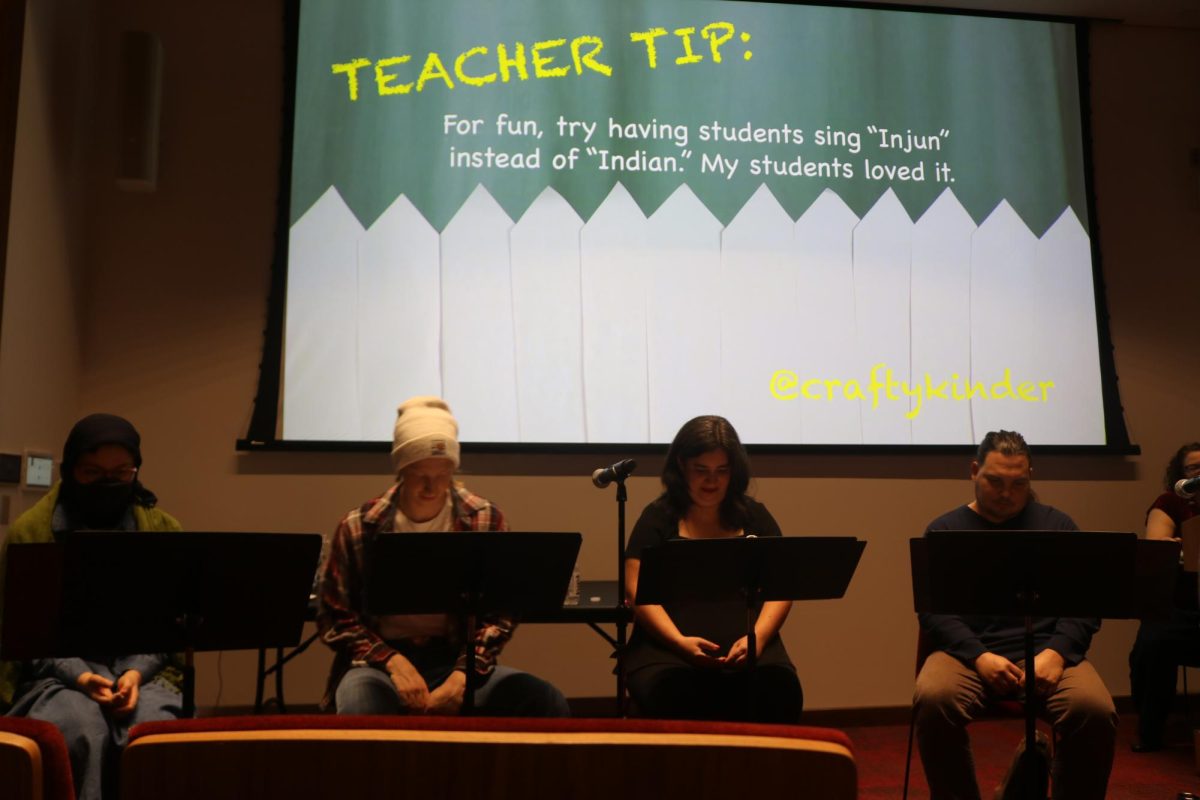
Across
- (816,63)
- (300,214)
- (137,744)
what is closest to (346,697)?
(137,744)

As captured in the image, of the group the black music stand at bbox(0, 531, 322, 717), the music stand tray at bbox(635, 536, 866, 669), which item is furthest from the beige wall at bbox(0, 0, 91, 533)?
the music stand tray at bbox(635, 536, 866, 669)

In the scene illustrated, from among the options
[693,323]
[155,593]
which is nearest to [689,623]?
[155,593]

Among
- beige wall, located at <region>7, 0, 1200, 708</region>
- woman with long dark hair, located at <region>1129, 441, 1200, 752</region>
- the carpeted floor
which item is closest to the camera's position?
the carpeted floor

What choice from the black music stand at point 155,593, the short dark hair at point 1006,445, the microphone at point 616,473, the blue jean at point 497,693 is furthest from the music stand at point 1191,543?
the black music stand at point 155,593

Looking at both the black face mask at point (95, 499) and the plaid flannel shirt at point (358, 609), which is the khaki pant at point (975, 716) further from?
the black face mask at point (95, 499)

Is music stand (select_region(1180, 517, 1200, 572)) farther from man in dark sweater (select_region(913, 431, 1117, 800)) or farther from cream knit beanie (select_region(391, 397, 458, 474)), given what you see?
cream knit beanie (select_region(391, 397, 458, 474))

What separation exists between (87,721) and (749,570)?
1.72m

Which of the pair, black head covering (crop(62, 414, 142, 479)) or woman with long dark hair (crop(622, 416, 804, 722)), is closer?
black head covering (crop(62, 414, 142, 479))

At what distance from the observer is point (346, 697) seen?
2.62 metres

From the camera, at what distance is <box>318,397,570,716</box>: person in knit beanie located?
2.77 meters

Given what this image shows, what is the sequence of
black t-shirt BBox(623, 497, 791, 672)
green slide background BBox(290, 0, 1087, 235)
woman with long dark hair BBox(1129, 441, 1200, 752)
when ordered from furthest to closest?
green slide background BBox(290, 0, 1087, 235) < woman with long dark hair BBox(1129, 441, 1200, 752) < black t-shirt BBox(623, 497, 791, 672)

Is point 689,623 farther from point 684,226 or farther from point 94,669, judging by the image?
point 684,226

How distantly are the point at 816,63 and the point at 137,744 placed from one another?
15.3 ft

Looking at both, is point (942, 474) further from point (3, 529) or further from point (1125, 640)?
point (3, 529)
